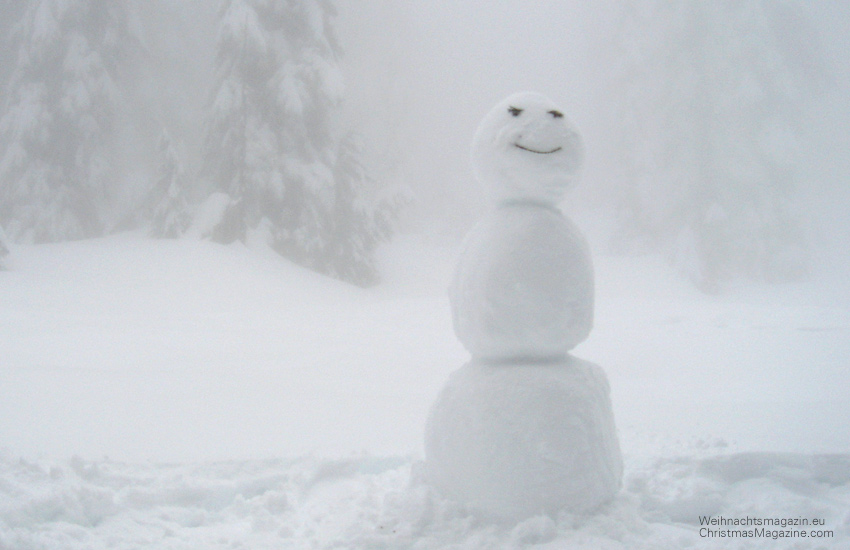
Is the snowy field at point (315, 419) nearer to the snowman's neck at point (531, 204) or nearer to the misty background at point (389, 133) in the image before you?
Answer: the snowman's neck at point (531, 204)

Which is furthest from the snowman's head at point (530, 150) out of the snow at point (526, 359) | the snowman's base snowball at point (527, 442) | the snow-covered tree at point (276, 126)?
the snow-covered tree at point (276, 126)

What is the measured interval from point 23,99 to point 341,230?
7.88m

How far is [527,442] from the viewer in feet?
8.65

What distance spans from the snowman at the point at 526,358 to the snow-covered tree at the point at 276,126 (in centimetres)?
922

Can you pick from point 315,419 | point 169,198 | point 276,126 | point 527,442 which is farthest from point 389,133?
point 527,442

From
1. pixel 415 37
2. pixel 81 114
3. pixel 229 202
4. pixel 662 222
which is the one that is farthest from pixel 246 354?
pixel 415 37

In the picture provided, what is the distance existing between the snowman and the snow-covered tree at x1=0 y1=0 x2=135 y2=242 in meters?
13.8

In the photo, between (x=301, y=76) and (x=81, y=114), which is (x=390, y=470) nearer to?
(x=301, y=76)

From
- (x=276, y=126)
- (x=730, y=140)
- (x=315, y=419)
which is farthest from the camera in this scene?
(x=730, y=140)

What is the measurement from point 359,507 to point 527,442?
37.2 inches

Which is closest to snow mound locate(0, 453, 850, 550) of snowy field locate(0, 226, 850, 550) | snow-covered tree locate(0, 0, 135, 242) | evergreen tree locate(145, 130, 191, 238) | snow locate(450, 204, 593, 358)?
snowy field locate(0, 226, 850, 550)

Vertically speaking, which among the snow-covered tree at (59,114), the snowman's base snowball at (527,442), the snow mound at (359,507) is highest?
the snow-covered tree at (59,114)

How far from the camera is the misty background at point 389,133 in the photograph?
1196 cm

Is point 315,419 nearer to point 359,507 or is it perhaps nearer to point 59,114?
A: point 359,507
